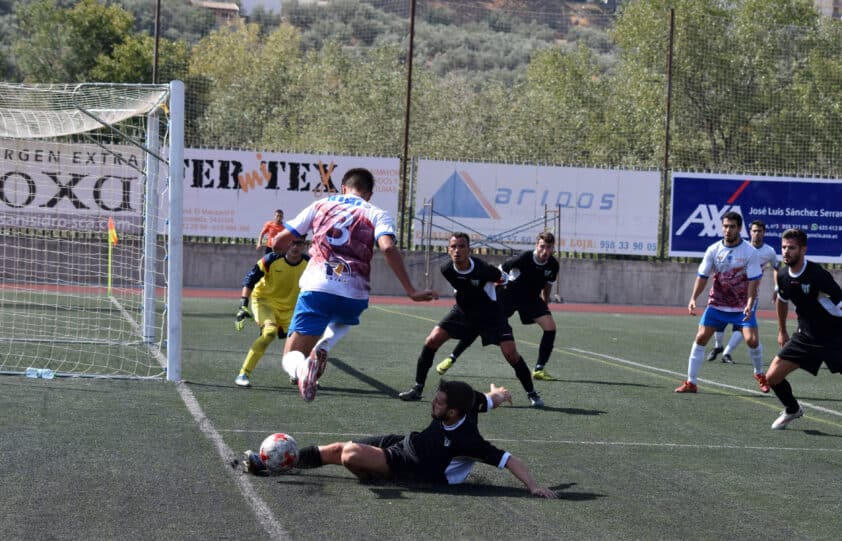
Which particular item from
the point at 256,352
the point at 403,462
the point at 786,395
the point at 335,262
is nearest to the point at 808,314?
the point at 786,395

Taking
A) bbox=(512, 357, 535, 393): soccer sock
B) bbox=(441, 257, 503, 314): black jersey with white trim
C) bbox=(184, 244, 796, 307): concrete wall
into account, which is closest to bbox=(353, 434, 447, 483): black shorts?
bbox=(512, 357, 535, 393): soccer sock

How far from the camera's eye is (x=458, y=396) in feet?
22.1

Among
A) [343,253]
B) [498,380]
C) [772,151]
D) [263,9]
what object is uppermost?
[263,9]

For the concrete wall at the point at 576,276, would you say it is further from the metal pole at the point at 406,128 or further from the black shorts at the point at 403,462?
the black shorts at the point at 403,462

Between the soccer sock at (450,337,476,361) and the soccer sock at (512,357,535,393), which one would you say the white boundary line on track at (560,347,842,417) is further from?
the soccer sock at (450,337,476,361)

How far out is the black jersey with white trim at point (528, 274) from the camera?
44.5 feet

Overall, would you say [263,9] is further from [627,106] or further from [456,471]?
[456,471]

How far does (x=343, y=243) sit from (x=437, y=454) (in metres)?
1.86

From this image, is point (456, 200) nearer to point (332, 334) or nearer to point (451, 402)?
point (332, 334)

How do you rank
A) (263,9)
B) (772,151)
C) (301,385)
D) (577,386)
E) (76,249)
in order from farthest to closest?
(263,9) < (772,151) < (76,249) < (577,386) < (301,385)

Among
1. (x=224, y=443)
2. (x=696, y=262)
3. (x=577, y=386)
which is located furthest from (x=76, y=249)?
(x=224, y=443)

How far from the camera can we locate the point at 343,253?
801cm

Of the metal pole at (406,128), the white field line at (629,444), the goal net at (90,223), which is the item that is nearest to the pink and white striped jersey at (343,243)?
the white field line at (629,444)

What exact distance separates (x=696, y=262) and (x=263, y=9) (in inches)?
1469
